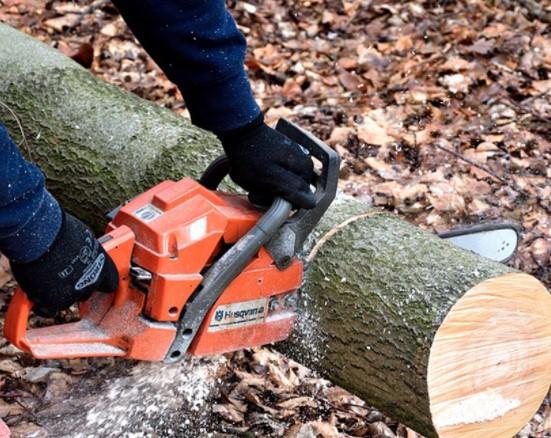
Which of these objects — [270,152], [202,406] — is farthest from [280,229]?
[202,406]

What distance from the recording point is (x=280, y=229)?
99.5 inches

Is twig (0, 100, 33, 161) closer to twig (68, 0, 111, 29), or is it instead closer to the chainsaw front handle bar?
the chainsaw front handle bar

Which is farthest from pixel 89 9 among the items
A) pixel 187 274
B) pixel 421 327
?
pixel 421 327

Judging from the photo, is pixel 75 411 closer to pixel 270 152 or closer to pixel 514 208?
pixel 270 152

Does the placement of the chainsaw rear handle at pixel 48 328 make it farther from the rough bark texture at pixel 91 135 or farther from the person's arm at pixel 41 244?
the rough bark texture at pixel 91 135

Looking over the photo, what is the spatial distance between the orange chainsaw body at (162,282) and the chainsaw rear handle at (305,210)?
5 centimetres

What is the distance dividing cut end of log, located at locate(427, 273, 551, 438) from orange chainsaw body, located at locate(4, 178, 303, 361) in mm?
604

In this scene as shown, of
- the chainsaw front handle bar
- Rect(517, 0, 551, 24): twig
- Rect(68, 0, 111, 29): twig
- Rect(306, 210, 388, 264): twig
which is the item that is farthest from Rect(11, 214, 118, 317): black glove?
Rect(517, 0, 551, 24): twig

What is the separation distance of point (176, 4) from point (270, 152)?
54 centimetres

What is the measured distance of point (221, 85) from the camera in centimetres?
240

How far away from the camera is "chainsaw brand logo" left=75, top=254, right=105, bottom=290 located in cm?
221

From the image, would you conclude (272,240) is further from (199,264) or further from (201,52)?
(201,52)

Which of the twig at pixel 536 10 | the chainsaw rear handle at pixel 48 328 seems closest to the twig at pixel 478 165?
the twig at pixel 536 10

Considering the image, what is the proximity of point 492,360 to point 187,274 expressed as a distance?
1095 millimetres
